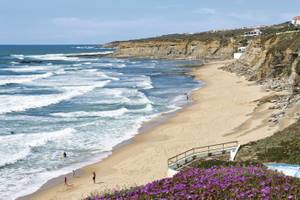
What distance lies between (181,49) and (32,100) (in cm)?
8742

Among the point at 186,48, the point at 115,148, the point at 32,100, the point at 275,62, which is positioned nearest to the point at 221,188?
the point at 115,148

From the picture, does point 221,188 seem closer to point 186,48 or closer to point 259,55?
point 259,55

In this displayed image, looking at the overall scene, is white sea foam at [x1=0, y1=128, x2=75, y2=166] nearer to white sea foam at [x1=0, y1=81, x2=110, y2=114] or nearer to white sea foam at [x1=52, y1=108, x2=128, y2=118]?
white sea foam at [x1=52, y1=108, x2=128, y2=118]

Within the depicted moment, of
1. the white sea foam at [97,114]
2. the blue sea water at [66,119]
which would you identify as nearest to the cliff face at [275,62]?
the blue sea water at [66,119]

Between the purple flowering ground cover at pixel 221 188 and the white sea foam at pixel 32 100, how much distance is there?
3631cm

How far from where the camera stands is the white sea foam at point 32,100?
47.5 meters

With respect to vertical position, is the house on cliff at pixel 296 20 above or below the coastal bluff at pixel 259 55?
above

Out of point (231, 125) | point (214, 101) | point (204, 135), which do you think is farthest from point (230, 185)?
point (214, 101)

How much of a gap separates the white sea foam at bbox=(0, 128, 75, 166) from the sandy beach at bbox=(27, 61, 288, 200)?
4.53 m

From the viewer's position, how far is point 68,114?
43.3m

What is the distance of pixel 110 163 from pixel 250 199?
1963 cm

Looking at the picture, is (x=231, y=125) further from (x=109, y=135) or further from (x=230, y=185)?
(x=230, y=185)

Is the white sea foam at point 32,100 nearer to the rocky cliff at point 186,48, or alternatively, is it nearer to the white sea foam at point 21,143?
the white sea foam at point 21,143

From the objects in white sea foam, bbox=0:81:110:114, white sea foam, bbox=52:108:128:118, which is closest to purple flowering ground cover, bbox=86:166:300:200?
white sea foam, bbox=52:108:128:118
